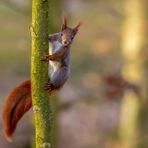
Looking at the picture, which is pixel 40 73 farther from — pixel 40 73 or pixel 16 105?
pixel 16 105

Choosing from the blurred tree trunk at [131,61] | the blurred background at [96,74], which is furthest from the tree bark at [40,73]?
the blurred tree trunk at [131,61]

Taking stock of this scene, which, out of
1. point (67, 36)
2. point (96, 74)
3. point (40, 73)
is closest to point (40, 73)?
point (40, 73)

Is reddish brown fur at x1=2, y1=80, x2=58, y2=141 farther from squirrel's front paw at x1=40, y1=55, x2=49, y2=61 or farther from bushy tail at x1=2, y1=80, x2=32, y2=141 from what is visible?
squirrel's front paw at x1=40, y1=55, x2=49, y2=61

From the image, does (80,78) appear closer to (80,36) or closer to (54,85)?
(80,36)

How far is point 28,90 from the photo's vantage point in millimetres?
1239

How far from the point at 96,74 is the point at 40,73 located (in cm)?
548

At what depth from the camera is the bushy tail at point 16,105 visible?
1235mm

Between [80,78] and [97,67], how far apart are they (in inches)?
40.2

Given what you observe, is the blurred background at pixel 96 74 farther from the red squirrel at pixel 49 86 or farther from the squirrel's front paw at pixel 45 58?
the squirrel's front paw at pixel 45 58

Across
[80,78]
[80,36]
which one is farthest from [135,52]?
[80,36]

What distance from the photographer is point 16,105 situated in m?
1.25

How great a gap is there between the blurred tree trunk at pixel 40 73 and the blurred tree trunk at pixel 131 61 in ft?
8.01

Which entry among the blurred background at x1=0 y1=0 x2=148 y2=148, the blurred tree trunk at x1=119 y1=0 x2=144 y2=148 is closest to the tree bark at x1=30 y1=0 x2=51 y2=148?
the blurred background at x1=0 y1=0 x2=148 y2=148

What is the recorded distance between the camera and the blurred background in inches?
132
